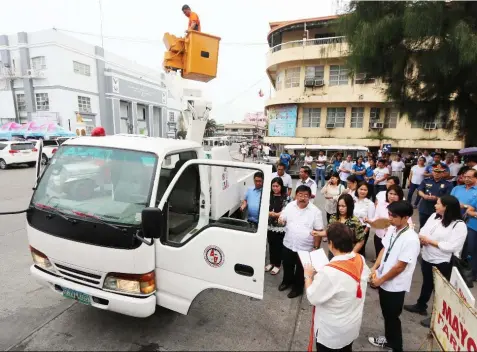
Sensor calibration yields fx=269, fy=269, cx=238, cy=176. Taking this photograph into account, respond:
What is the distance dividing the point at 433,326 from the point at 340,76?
821 inches

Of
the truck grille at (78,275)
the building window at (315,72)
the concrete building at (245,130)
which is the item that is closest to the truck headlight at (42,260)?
the truck grille at (78,275)

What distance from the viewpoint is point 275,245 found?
4309mm

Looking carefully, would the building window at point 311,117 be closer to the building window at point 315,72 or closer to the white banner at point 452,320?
the building window at point 315,72

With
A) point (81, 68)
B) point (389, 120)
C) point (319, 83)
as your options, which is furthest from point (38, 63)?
point (389, 120)

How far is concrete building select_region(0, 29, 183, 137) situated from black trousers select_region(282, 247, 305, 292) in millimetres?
→ 25803

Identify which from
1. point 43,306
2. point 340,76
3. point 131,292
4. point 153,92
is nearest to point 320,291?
point 131,292

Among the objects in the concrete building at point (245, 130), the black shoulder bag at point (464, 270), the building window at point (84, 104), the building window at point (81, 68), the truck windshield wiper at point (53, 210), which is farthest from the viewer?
the concrete building at point (245, 130)

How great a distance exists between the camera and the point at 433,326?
232 cm

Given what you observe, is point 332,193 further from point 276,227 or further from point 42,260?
point 42,260

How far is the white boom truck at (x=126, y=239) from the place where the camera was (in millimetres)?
2393

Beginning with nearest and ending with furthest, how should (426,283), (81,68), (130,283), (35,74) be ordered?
1. (130,283)
2. (426,283)
3. (35,74)
4. (81,68)

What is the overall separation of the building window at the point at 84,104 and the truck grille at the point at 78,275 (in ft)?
115

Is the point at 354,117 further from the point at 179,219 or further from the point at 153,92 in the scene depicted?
the point at 153,92

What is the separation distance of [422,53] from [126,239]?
8.03 meters
